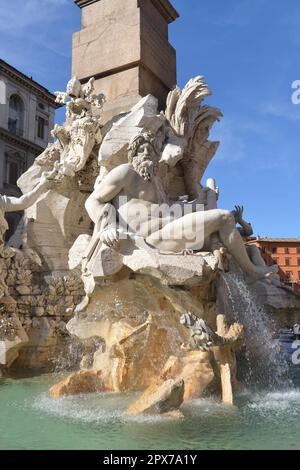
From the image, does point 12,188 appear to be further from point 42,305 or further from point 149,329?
point 149,329

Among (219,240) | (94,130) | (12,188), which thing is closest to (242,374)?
(219,240)

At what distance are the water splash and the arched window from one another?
23350mm

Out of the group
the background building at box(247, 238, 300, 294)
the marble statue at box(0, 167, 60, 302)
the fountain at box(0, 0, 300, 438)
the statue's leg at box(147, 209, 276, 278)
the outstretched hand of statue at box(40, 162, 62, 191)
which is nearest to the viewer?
the fountain at box(0, 0, 300, 438)

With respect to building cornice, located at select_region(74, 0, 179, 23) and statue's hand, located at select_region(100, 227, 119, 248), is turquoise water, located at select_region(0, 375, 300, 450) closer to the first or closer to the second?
statue's hand, located at select_region(100, 227, 119, 248)

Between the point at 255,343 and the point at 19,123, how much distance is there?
24.3 meters

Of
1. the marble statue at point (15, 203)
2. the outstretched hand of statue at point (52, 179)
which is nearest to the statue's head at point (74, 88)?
the outstretched hand of statue at point (52, 179)

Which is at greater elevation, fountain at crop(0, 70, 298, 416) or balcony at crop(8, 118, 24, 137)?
balcony at crop(8, 118, 24, 137)

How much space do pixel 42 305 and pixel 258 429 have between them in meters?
4.17

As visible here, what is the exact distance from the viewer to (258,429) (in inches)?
137

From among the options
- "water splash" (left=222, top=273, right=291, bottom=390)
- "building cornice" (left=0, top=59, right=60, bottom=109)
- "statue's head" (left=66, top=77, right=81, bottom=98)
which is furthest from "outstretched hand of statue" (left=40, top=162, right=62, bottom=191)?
"building cornice" (left=0, top=59, right=60, bottom=109)

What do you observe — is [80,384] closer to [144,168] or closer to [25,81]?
[144,168]

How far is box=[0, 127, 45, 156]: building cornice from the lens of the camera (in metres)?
24.6

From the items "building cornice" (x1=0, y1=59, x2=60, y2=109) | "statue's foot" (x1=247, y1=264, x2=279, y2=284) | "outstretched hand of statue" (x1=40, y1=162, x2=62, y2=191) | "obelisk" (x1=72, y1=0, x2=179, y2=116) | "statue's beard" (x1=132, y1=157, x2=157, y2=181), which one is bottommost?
"statue's foot" (x1=247, y1=264, x2=279, y2=284)

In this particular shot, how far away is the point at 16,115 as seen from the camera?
86.9 feet
